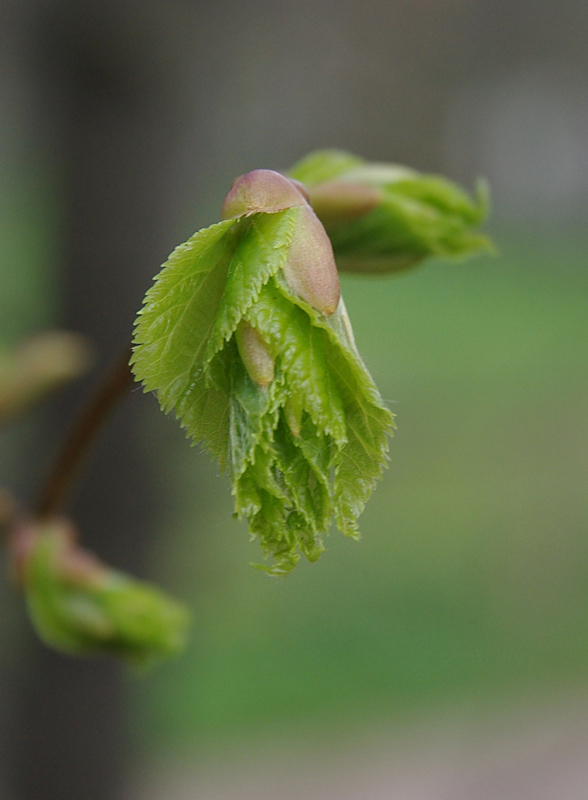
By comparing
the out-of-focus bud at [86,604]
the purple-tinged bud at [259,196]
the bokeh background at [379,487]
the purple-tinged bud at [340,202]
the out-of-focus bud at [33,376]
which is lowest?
the out-of-focus bud at [86,604]

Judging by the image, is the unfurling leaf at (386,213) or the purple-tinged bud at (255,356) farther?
the unfurling leaf at (386,213)

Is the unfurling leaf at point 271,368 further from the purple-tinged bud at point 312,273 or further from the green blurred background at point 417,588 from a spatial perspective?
the green blurred background at point 417,588

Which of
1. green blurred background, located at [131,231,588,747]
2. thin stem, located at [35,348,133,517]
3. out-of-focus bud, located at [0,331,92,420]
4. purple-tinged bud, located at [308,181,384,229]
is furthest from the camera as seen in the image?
green blurred background, located at [131,231,588,747]

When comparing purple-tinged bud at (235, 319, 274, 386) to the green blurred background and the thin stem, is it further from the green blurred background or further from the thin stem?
the green blurred background

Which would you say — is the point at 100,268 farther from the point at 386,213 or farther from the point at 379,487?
the point at 379,487

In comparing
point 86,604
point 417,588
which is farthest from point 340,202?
point 417,588

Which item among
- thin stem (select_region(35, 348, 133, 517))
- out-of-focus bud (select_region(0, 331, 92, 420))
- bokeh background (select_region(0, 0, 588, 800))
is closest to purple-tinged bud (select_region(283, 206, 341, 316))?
bokeh background (select_region(0, 0, 588, 800))

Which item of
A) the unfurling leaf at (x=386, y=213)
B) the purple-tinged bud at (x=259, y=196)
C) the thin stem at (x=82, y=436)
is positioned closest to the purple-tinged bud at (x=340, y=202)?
the unfurling leaf at (x=386, y=213)
